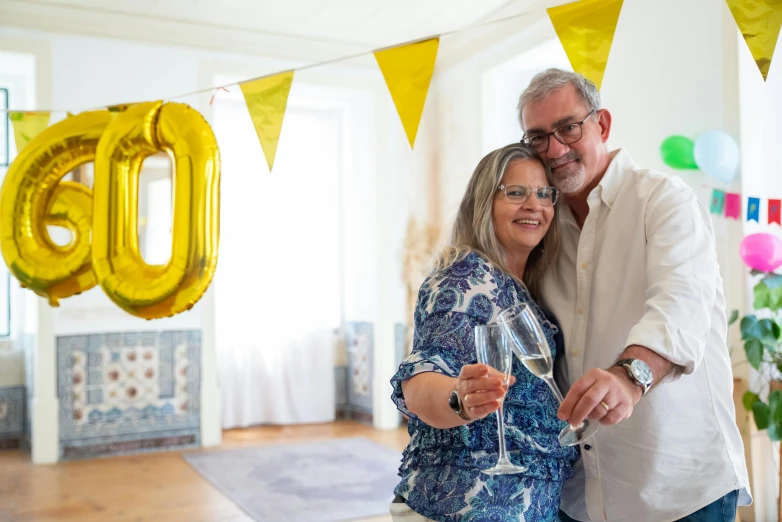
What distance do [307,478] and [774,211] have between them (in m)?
2.82

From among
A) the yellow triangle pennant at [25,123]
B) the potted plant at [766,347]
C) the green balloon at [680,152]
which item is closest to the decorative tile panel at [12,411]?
the yellow triangle pennant at [25,123]

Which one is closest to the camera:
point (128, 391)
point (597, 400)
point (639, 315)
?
point (597, 400)

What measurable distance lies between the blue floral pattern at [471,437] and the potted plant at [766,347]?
193cm

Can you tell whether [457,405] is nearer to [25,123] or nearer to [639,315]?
[639,315]

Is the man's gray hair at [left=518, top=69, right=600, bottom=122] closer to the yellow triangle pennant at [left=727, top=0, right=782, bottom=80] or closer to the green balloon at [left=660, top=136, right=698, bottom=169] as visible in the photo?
the yellow triangle pennant at [left=727, top=0, right=782, bottom=80]

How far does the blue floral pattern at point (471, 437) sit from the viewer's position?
1294 millimetres

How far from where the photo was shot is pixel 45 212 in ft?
8.18

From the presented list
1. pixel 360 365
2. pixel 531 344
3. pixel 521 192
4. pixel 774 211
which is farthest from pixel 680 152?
pixel 360 365

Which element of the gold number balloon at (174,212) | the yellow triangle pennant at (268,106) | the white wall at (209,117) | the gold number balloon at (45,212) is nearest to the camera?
the gold number balloon at (174,212)

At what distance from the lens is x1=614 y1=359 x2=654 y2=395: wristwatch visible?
109 centimetres

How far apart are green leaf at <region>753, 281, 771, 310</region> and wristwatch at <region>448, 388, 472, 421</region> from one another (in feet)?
7.78

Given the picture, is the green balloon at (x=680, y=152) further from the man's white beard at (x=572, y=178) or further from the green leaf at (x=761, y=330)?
the man's white beard at (x=572, y=178)

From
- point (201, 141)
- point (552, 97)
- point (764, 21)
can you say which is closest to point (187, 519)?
point (201, 141)

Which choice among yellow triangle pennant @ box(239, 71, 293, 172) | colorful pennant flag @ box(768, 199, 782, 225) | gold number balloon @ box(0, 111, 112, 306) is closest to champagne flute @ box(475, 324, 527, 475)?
gold number balloon @ box(0, 111, 112, 306)
